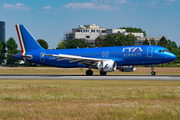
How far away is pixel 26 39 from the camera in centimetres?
5828

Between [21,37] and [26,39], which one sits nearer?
[26,39]

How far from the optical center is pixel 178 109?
15312 mm

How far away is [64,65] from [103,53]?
8344 millimetres

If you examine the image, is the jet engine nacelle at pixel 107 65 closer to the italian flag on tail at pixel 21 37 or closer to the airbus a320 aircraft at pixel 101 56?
the airbus a320 aircraft at pixel 101 56

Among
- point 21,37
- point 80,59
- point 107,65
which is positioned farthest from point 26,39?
point 107,65

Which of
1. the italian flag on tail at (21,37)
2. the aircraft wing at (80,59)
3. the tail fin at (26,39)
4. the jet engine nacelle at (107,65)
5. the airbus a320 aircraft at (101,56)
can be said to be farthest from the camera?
the italian flag on tail at (21,37)

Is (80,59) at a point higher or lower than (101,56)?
lower

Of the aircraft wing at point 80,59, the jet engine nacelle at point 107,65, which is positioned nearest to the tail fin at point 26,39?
the aircraft wing at point 80,59

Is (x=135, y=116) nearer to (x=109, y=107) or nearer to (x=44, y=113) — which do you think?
(x=109, y=107)

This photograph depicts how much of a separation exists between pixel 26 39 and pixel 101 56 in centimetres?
1645

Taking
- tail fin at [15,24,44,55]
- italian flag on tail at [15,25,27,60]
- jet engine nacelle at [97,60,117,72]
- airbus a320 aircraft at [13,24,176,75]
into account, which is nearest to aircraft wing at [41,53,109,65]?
airbus a320 aircraft at [13,24,176,75]

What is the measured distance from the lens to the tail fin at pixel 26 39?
58.1m

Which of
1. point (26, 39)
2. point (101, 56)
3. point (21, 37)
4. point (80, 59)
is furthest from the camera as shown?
point (21, 37)

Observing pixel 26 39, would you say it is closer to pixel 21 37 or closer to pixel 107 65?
pixel 21 37
